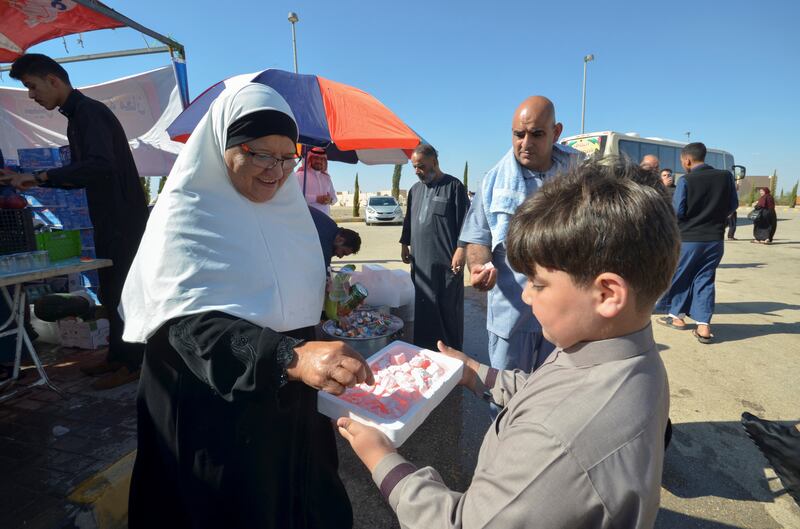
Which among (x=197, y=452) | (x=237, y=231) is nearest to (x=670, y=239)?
(x=237, y=231)

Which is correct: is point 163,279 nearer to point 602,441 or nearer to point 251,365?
point 251,365

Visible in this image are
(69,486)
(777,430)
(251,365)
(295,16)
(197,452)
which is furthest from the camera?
(295,16)

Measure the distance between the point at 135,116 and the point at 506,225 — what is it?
774 cm

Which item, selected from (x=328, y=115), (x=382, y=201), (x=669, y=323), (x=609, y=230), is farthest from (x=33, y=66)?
(x=382, y=201)

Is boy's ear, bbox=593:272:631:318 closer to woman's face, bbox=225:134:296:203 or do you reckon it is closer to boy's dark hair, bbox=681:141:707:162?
woman's face, bbox=225:134:296:203

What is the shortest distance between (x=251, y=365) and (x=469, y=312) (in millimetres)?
4790

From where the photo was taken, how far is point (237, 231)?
1311 mm

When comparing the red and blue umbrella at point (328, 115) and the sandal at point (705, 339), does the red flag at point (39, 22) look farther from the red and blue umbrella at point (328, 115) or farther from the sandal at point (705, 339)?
the sandal at point (705, 339)

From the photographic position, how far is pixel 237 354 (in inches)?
42.9

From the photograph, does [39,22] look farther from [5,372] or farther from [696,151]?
[696,151]

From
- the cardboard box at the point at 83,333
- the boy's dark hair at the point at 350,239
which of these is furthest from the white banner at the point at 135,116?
the boy's dark hair at the point at 350,239

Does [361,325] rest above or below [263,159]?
below

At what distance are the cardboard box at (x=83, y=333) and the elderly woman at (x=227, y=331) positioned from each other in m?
3.05

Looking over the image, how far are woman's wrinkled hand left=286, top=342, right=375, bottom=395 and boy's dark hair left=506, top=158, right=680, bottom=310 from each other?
1.75 feet
